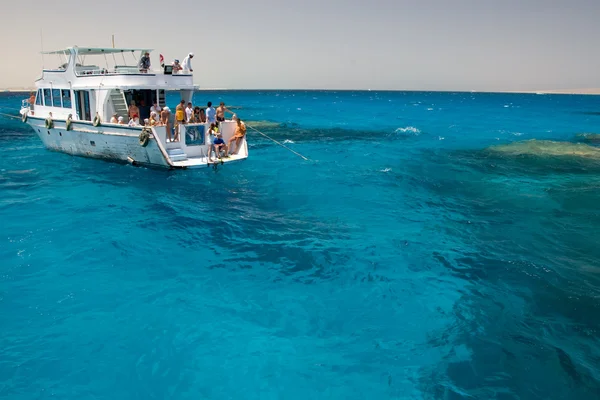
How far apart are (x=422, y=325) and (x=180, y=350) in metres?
4.89

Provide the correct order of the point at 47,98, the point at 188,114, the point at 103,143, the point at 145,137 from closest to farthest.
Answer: the point at 145,137, the point at 188,114, the point at 103,143, the point at 47,98

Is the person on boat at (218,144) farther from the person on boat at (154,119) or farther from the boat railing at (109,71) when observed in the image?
the boat railing at (109,71)

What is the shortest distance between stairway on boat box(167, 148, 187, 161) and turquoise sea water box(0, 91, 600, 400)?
4.00ft

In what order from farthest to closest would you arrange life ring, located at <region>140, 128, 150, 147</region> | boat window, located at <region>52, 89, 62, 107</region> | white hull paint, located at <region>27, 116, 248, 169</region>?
boat window, located at <region>52, 89, 62, 107</region> → white hull paint, located at <region>27, 116, 248, 169</region> → life ring, located at <region>140, 128, 150, 147</region>

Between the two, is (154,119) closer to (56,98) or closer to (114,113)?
(114,113)

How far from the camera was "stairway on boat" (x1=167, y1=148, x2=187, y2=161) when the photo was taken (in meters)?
19.2

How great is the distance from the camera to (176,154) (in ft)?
63.4

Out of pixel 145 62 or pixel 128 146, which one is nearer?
pixel 128 146

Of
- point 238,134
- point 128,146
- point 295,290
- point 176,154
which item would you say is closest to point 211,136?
point 238,134

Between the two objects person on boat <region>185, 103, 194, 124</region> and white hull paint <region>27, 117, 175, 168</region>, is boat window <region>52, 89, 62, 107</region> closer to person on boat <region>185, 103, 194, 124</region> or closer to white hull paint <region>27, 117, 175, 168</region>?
white hull paint <region>27, 117, 175, 168</region>

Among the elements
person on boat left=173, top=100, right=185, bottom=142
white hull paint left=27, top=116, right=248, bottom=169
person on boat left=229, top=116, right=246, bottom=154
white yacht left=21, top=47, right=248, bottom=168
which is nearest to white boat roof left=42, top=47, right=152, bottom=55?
white yacht left=21, top=47, right=248, bottom=168

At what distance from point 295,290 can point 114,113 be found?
51.7 ft

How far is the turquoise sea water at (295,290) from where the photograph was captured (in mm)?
7184

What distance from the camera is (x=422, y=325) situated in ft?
28.5
